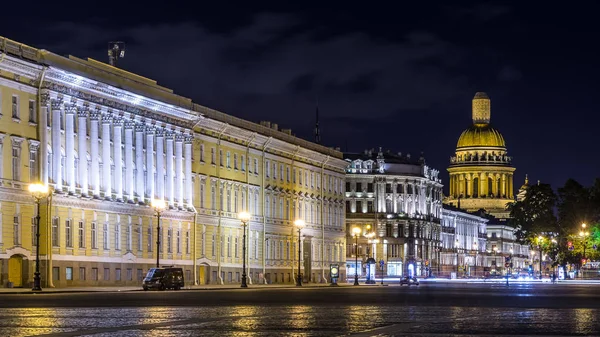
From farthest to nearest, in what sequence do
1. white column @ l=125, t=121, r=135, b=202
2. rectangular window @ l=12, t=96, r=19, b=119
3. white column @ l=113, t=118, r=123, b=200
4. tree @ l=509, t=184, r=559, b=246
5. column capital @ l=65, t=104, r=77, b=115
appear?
tree @ l=509, t=184, r=559, b=246 → white column @ l=125, t=121, r=135, b=202 → white column @ l=113, t=118, r=123, b=200 → column capital @ l=65, t=104, r=77, b=115 → rectangular window @ l=12, t=96, r=19, b=119

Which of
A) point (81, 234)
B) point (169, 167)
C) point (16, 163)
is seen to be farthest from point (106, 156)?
point (16, 163)

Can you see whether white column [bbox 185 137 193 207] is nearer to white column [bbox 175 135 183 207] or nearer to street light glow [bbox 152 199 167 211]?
white column [bbox 175 135 183 207]

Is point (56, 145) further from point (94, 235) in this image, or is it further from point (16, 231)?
point (94, 235)

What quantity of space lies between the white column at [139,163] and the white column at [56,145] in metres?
13.4

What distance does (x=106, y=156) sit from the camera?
92625mm

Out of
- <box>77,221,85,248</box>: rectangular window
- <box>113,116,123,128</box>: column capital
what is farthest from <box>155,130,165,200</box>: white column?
<box>77,221,85,248</box>: rectangular window

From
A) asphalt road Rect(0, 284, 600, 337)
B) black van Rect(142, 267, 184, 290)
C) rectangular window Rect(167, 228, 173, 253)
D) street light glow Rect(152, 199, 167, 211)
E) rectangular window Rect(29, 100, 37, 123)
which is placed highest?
rectangular window Rect(29, 100, 37, 123)

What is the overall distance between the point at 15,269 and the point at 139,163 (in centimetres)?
1957

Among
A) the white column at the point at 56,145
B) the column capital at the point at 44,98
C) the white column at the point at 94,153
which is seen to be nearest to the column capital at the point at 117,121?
the white column at the point at 94,153

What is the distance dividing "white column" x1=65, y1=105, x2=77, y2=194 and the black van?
8.54 m

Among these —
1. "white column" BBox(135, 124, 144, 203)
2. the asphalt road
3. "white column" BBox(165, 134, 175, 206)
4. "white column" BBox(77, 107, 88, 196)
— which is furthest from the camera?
"white column" BBox(165, 134, 175, 206)

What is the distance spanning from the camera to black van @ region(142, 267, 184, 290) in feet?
264

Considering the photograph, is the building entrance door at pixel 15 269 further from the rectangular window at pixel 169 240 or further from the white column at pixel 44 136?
the rectangular window at pixel 169 240

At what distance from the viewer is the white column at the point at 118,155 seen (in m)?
94.2
